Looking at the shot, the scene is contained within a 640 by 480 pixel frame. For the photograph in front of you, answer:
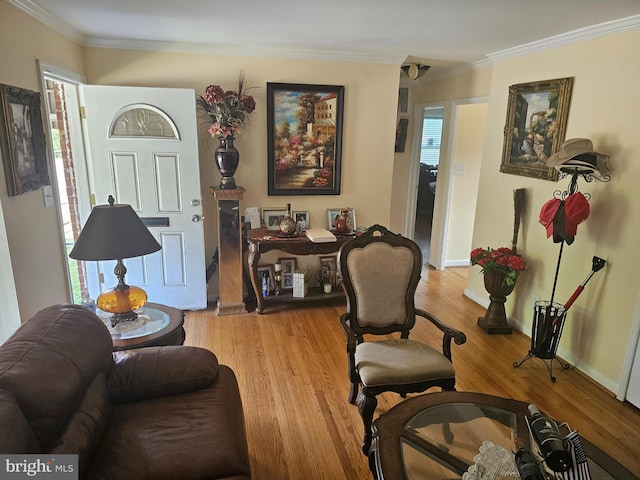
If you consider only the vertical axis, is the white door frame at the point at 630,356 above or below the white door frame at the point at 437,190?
below

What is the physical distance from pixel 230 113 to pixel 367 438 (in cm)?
271

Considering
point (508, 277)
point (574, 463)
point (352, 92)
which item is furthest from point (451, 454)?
point (352, 92)

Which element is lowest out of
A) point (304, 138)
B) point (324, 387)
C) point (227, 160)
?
point (324, 387)

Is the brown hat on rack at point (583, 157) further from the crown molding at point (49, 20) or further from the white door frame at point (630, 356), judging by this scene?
the crown molding at point (49, 20)

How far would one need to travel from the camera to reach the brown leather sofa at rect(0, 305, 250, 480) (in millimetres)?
1359

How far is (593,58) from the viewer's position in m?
2.83

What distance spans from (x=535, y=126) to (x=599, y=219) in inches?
37.9

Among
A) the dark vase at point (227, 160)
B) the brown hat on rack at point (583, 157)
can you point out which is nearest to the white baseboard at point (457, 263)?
the brown hat on rack at point (583, 157)

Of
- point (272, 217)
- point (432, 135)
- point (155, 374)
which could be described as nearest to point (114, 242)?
point (155, 374)

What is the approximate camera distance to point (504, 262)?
11.0ft

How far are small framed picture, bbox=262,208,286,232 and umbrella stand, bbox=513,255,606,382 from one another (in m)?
2.35

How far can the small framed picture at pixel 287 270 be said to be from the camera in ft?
13.4

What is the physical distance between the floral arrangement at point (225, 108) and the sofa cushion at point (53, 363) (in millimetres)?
2040

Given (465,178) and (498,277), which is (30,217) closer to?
(498,277)
